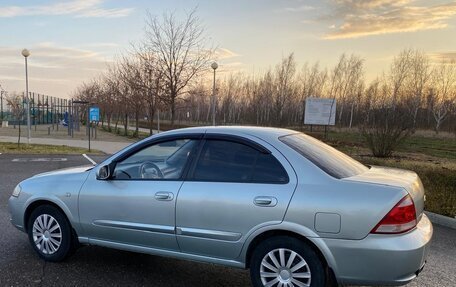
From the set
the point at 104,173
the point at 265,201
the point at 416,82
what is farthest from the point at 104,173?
the point at 416,82

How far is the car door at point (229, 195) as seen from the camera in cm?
348

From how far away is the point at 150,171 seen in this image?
13.9ft

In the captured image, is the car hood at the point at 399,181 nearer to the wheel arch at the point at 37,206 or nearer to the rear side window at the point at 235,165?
the rear side window at the point at 235,165

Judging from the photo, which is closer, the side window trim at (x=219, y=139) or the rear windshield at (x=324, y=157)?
the rear windshield at (x=324, y=157)

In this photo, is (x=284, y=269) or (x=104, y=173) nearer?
(x=284, y=269)

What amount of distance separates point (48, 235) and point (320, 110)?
25.0 m

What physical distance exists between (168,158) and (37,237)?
1751mm

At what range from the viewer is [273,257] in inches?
137

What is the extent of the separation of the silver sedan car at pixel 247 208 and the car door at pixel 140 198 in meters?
0.01

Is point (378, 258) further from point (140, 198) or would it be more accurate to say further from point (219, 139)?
point (140, 198)

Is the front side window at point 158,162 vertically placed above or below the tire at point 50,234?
above

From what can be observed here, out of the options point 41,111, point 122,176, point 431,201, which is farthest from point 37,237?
point 41,111

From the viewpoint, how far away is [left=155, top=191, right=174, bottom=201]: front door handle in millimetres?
3869

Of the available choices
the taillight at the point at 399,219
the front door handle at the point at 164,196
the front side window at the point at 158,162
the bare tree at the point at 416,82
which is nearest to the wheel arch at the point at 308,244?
the taillight at the point at 399,219
